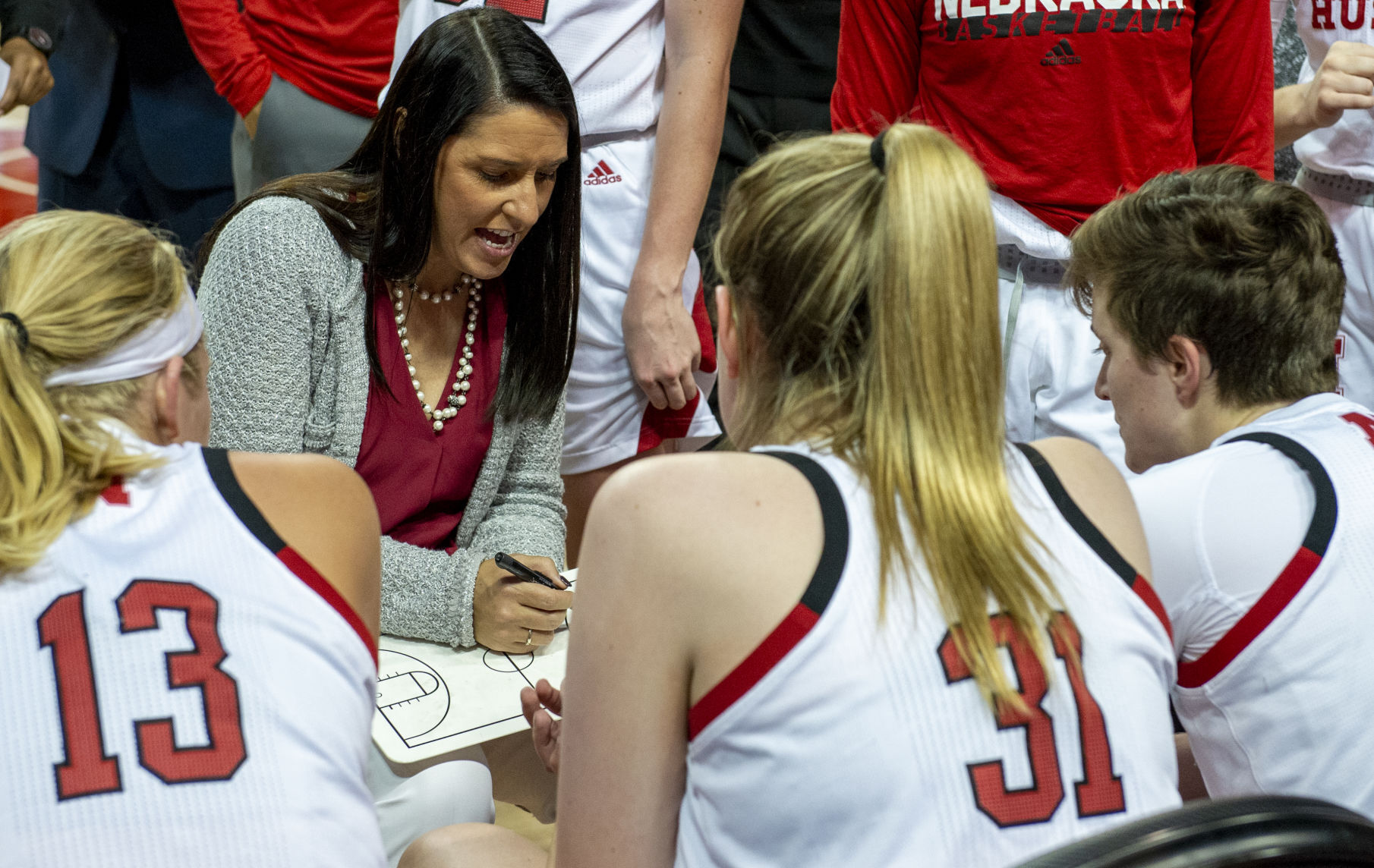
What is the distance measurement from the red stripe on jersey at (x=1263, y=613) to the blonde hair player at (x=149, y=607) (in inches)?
31.7

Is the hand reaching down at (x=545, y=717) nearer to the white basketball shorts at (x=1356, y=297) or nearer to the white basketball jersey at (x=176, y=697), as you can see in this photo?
the white basketball jersey at (x=176, y=697)

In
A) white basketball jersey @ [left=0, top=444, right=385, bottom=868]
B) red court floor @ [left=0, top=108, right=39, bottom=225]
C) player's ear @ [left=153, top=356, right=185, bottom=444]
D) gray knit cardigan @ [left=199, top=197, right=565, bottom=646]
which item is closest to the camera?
white basketball jersey @ [left=0, top=444, right=385, bottom=868]

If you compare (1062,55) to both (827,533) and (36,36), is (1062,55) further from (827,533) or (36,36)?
(36,36)

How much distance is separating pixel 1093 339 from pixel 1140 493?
82 centimetres

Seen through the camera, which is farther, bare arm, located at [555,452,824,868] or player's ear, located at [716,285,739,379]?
player's ear, located at [716,285,739,379]

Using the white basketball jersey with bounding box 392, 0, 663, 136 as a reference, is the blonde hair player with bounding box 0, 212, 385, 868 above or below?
below

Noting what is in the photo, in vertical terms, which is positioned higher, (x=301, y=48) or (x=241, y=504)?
(x=301, y=48)

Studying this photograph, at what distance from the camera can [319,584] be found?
3.39 ft

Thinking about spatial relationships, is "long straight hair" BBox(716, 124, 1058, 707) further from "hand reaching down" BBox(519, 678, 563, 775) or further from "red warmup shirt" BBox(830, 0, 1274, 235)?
"red warmup shirt" BBox(830, 0, 1274, 235)

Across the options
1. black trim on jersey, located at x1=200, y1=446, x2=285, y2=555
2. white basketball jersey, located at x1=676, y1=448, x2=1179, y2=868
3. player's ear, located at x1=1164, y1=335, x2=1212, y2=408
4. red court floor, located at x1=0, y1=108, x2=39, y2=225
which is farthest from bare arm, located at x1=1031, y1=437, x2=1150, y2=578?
red court floor, located at x1=0, y1=108, x2=39, y2=225

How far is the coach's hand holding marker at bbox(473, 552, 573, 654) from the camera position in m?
1.53

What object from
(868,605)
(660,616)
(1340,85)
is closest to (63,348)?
(660,616)

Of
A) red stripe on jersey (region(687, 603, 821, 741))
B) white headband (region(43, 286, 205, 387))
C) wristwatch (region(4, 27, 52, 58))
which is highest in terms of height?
wristwatch (region(4, 27, 52, 58))

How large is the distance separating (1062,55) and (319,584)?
153cm
